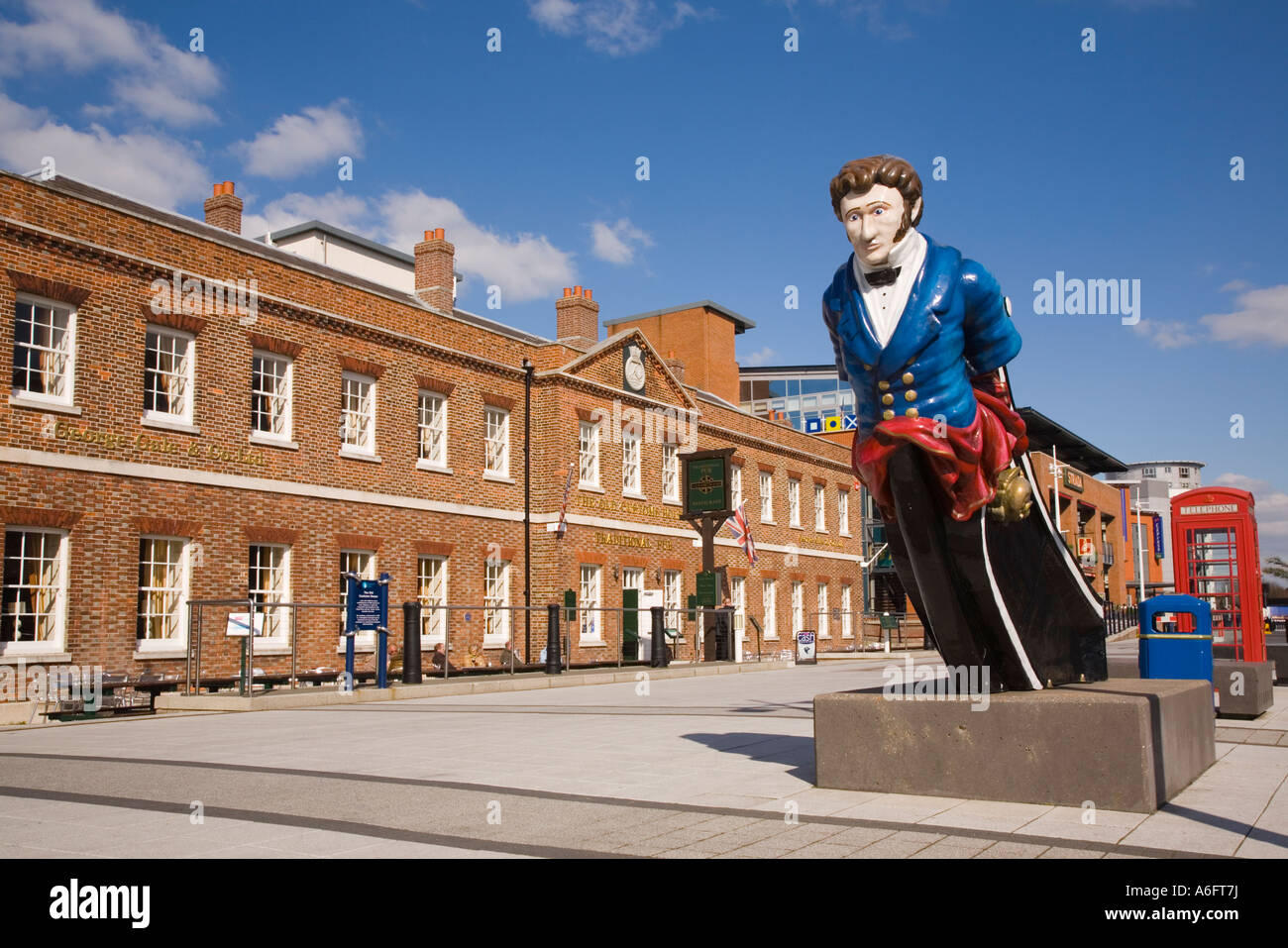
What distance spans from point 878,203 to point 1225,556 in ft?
38.0

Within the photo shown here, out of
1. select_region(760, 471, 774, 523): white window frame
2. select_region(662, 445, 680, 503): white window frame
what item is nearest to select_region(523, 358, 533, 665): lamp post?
select_region(662, 445, 680, 503): white window frame

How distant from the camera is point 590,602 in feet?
85.7

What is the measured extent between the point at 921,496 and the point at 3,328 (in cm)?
1395

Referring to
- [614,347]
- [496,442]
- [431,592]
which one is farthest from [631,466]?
[431,592]

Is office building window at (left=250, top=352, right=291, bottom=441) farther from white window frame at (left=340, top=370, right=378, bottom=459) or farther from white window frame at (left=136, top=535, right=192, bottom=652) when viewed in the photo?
white window frame at (left=136, top=535, right=192, bottom=652)

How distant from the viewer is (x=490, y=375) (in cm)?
2403

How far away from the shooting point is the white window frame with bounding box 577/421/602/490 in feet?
85.0

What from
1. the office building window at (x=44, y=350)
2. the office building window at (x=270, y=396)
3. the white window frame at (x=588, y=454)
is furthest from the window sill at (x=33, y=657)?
the white window frame at (x=588, y=454)

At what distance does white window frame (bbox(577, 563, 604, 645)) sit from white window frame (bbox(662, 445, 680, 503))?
4.09 metres

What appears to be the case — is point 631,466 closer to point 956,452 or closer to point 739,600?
point 739,600

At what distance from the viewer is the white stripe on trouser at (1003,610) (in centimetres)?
608

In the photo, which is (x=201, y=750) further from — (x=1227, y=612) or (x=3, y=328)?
(x=1227, y=612)
